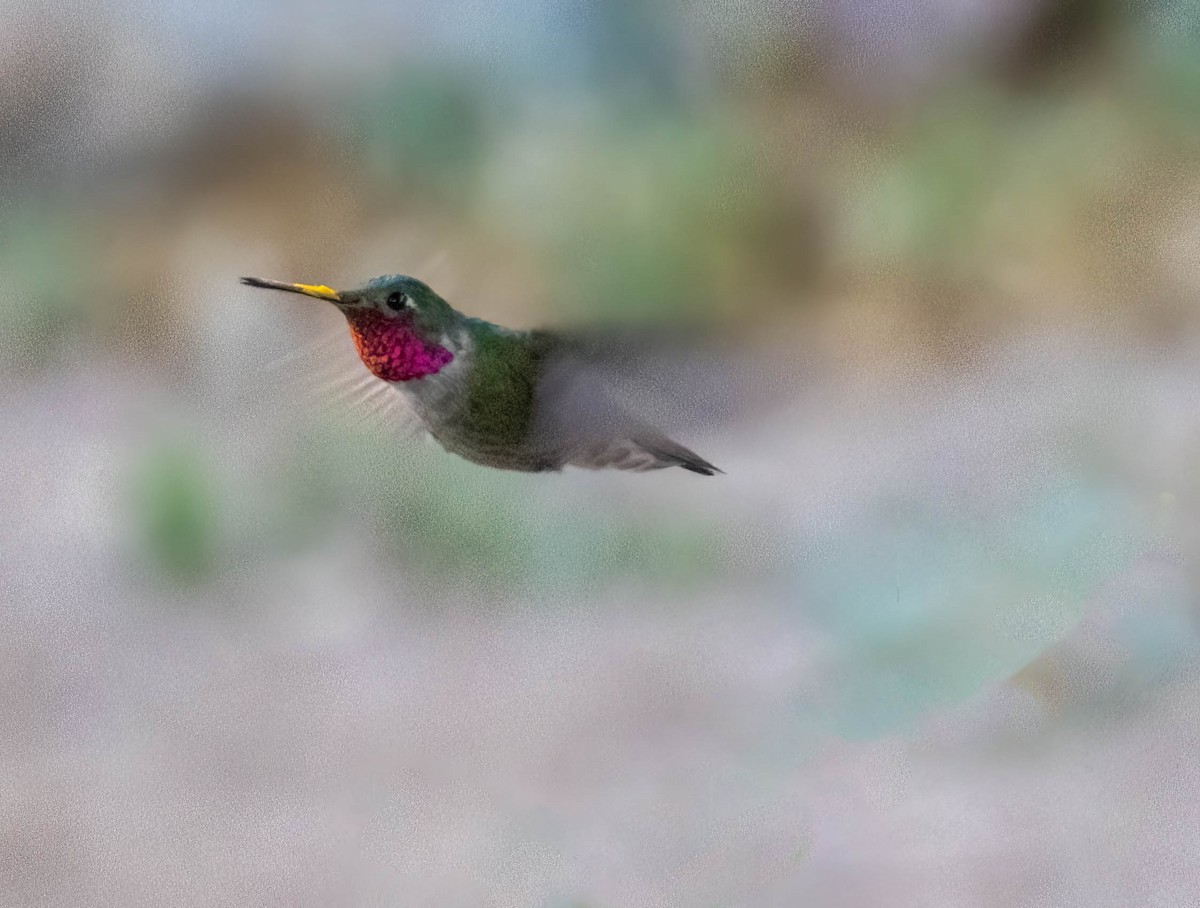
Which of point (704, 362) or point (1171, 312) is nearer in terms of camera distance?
point (704, 362)

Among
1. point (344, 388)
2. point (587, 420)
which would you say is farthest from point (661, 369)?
point (344, 388)

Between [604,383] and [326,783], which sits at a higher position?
[604,383]

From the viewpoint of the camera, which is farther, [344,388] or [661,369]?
[344,388]

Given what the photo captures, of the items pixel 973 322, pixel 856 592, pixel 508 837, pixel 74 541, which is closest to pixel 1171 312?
pixel 973 322

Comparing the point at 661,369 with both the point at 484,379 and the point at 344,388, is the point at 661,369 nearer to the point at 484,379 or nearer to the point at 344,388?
the point at 484,379

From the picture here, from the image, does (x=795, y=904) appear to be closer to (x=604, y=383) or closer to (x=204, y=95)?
(x=604, y=383)

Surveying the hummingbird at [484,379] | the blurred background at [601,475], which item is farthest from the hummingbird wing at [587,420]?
the blurred background at [601,475]

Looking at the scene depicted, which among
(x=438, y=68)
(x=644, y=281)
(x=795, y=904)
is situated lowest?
(x=795, y=904)
